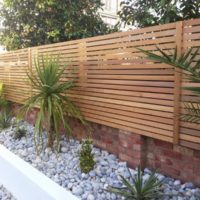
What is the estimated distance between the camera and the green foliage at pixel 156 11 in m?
4.63

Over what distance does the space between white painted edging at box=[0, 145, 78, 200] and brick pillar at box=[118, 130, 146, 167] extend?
0.98 meters

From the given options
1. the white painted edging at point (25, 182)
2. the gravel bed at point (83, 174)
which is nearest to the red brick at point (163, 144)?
the gravel bed at point (83, 174)

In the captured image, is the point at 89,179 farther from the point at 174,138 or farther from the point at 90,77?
the point at 90,77

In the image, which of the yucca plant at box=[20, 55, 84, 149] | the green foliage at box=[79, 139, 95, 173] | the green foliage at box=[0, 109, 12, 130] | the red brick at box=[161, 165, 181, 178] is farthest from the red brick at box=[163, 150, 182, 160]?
the green foliage at box=[0, 109, 12, 130]

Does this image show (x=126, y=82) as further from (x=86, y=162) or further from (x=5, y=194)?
(x=5, y=194)

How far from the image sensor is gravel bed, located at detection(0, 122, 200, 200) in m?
3.15

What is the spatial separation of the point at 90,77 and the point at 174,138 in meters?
1.78

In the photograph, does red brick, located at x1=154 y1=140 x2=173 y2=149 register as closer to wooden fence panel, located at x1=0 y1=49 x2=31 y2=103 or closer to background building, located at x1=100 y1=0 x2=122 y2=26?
wooden fence panel, located at x1=0 y1=49 x2=31 y2=103

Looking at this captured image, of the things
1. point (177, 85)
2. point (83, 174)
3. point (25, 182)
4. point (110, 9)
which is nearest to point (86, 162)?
point (83, 174)

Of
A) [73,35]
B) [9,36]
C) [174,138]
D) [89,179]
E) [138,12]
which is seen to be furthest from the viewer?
[9,36]

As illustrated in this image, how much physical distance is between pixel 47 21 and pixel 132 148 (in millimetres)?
5996

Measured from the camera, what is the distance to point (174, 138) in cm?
318

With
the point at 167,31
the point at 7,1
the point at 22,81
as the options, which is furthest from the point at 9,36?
the point at 167,31

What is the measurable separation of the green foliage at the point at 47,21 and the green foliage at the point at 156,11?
8.85ft
